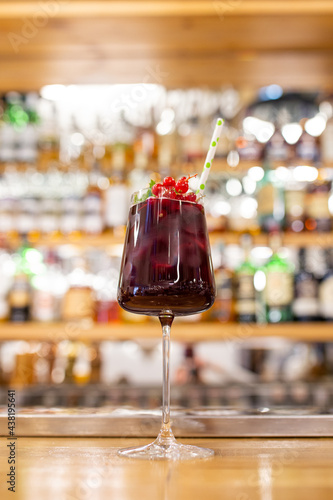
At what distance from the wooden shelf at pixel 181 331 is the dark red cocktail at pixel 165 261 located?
1.64m

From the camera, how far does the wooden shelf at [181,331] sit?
2.52 m

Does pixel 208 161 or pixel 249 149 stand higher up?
pixel 249 149

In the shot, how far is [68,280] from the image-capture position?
119 inches

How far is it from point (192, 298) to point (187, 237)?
94 millimetres

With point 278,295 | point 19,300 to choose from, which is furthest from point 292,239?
point 19,300

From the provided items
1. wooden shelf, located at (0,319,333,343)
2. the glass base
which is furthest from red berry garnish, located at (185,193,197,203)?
wooden shelf, located at (0,319,333,343)

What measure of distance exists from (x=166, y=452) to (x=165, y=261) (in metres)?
0.27

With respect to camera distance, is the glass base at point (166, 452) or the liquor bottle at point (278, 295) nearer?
the glass base at point (166, 452)

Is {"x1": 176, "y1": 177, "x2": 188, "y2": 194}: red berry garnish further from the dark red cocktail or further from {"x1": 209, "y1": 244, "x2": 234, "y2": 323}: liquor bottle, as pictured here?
{"x1": 209, "y1": 244, "x2": 234, "y2": 323}: liquor bottle

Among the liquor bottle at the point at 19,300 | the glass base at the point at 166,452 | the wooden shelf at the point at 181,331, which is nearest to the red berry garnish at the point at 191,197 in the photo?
the glass base at the point at 166,452

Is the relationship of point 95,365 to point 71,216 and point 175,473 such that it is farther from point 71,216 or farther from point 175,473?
point 175,473

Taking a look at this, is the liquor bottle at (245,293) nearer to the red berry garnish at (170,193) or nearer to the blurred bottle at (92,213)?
the blurred bottle at (92,213)

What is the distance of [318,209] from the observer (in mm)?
2707

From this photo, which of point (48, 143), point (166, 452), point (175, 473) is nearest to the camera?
point (175, 473)
